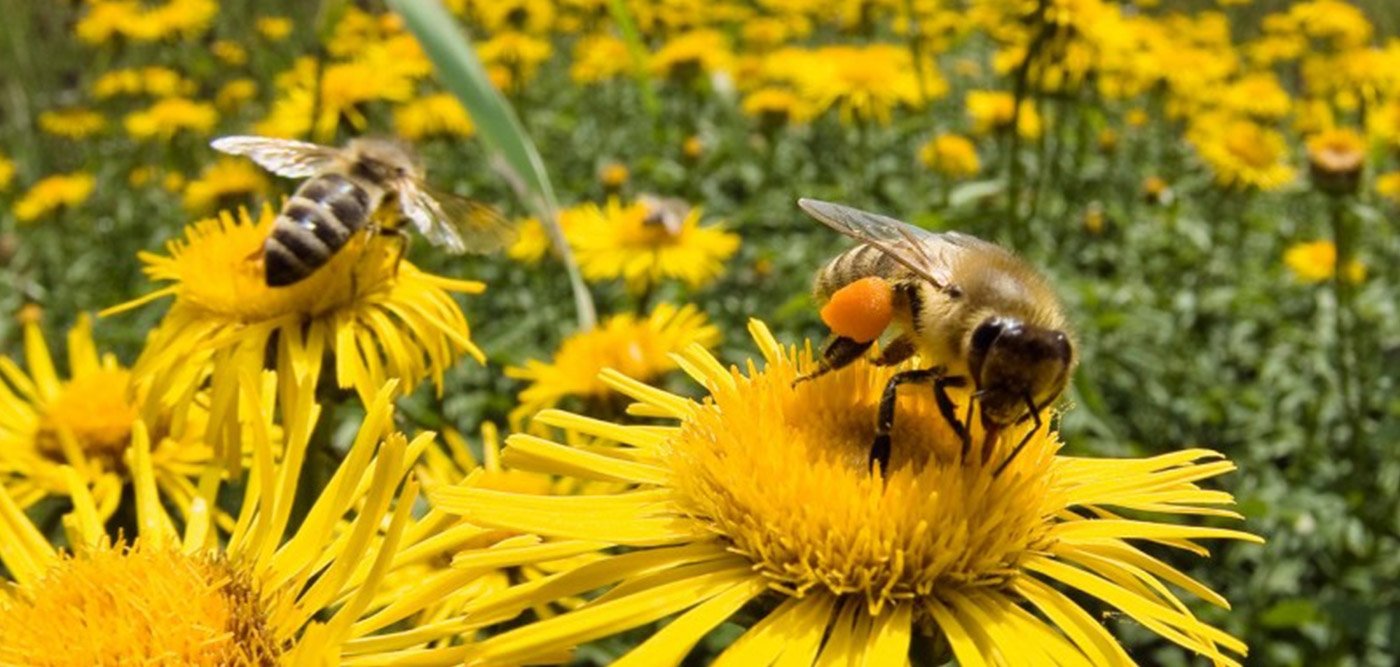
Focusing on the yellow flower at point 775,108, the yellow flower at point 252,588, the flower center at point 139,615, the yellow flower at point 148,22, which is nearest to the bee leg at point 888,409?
the yellow flower at point 252,588

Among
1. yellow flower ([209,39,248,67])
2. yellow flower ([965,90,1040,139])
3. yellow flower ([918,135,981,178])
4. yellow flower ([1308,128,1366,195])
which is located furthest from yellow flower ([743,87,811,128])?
yellow flower ([209,39,248,67])

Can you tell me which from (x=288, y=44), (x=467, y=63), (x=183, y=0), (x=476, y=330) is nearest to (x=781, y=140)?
(x=476, y=330)

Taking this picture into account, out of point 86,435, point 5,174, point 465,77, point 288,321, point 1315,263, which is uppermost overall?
point 465,77

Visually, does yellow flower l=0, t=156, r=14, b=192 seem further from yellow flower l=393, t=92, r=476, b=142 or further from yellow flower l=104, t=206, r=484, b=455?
yellow flower l=104, t=206, r=484, b=455

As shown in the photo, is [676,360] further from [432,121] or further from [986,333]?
[432,121]

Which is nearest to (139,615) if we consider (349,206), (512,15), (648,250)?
(349,206)

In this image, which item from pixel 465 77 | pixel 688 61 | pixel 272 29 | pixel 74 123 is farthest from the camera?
pixel 272 29

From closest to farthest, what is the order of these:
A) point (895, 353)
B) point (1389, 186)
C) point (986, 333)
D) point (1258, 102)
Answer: point (986, 333) → point (895, 353) → point (1389, 186) → point (1258, 102)
